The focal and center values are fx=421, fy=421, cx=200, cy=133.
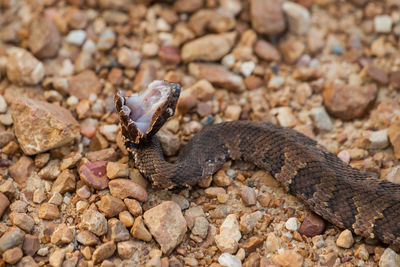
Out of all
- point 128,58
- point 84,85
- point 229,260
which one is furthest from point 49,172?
point 229,260

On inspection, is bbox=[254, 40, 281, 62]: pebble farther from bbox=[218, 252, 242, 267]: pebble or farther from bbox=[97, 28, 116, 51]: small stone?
bbox=[218, 252, 242, 267]: pebble

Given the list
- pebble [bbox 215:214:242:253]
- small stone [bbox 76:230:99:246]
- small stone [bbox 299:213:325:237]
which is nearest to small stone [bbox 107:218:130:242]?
small stone [bbox 76:230:99:246]

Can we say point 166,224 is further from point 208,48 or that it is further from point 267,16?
point 267,16

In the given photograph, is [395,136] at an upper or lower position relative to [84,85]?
lower

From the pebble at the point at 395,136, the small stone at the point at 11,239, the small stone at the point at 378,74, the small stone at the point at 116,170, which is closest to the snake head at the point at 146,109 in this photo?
the small stone at the point at 116,170

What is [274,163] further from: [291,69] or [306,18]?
[306,18]
